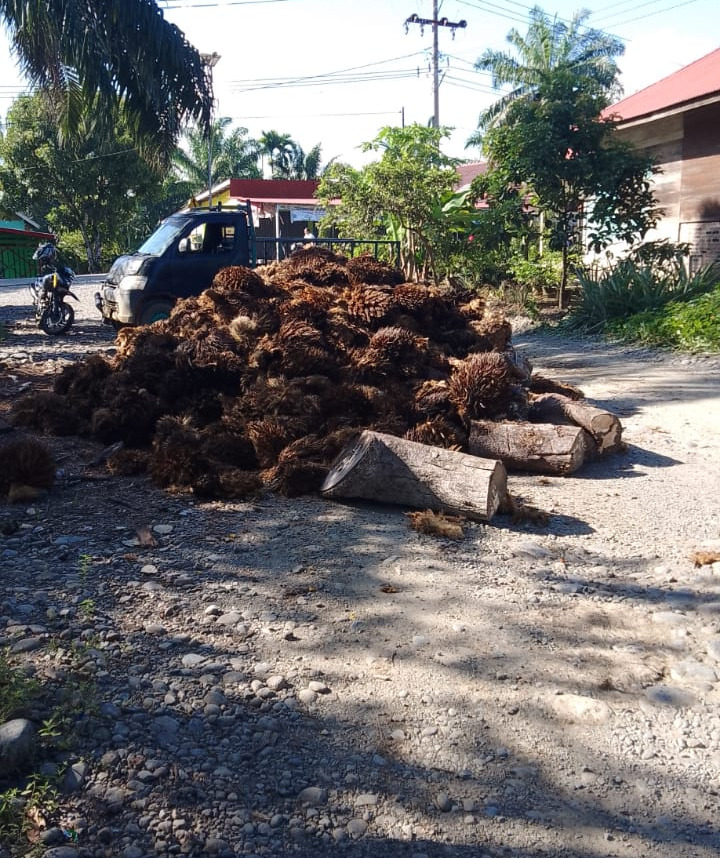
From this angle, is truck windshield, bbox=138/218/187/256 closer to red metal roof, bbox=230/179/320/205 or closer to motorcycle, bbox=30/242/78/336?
motorcycle, bbox=30/242/78/336

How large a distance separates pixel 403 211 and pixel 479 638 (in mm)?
13300

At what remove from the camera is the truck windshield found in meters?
12.9

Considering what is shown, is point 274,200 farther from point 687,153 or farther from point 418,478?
point 418,478

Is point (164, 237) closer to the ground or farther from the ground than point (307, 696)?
farther from the ground

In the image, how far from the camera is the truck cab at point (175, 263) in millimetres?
12648

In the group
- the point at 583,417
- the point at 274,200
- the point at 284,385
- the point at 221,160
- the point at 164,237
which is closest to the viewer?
the point at 284,385

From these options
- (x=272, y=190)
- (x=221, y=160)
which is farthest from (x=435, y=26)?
(x=221, y=160)

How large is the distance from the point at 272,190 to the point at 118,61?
2546cm

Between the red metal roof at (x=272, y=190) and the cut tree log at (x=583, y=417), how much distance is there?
31.2 meters

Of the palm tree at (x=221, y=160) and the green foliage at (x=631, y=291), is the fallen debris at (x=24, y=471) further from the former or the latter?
the palm tree at (x=221, y=160)

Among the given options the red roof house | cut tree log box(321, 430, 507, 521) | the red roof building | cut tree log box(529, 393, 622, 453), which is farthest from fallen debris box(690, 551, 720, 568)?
the red roof building

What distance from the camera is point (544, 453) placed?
580 centimetres

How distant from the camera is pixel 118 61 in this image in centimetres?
1318

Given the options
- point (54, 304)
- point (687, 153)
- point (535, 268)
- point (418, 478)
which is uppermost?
point (687, 153)
